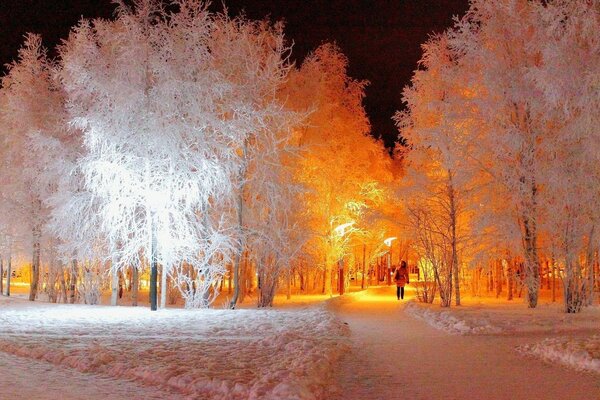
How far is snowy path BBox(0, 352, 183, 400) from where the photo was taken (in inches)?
287

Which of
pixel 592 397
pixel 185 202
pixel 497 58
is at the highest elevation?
pixel 497 58

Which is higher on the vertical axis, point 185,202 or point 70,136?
point 70,136

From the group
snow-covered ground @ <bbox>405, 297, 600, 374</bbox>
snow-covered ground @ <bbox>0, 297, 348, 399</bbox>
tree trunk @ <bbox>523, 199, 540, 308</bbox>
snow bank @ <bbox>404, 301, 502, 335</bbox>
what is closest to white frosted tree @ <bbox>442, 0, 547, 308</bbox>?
tree trunk @ <bbox>523, 199, 540, 308</bbox>

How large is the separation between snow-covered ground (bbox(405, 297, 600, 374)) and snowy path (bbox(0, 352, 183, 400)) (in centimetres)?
601

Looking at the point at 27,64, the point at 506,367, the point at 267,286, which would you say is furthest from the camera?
the point at 27,64

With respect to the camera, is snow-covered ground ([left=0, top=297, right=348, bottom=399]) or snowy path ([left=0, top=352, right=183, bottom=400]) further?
snow-covered ground ([left=0, top=297, right=348, bottom=399])

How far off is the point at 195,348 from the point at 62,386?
2976mm

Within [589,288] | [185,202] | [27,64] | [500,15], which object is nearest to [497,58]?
[500,15]

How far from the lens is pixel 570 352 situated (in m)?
9.43

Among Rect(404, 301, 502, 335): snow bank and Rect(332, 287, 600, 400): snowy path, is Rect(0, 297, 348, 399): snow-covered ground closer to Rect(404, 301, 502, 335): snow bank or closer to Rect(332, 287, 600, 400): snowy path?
Rect(332, 287, 600, 400): snowy path

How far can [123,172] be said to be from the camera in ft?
59.2

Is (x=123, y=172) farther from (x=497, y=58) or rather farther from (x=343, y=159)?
(x=343, y=159)

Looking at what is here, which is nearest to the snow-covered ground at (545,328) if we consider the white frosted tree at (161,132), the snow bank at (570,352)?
the snow bank at (570,352)

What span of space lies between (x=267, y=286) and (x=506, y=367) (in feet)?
44.1
